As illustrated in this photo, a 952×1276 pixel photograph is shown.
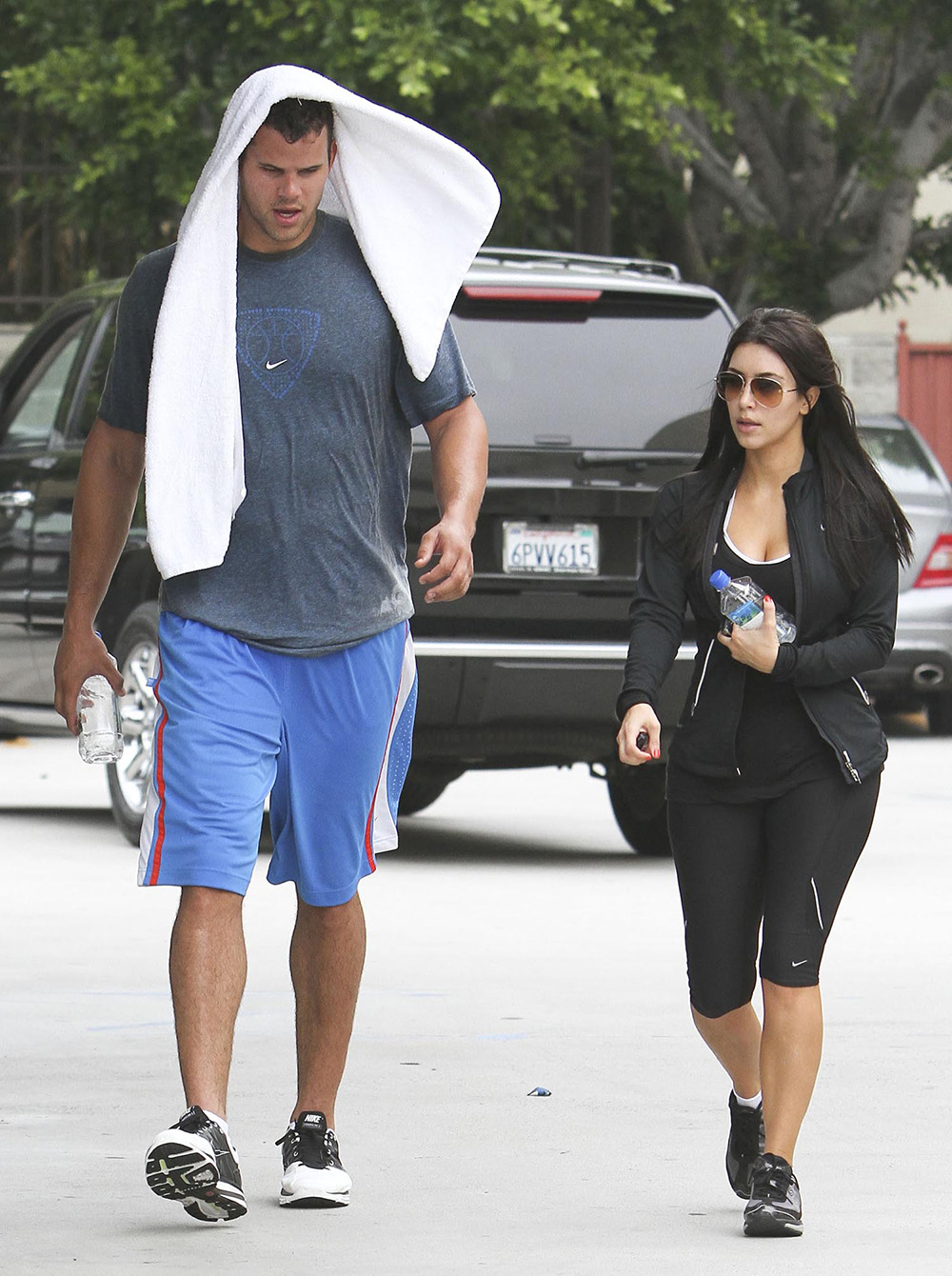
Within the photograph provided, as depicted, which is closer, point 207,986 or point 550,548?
point 207,986

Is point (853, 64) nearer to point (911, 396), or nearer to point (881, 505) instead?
point (911, 396)

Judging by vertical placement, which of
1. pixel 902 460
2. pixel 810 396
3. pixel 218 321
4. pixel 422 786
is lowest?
pixel 422 786

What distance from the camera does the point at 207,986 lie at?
483cm

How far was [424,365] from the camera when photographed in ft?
16.6

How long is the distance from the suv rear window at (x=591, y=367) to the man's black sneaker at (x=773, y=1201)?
5.02 meters

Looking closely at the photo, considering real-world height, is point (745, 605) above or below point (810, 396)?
below

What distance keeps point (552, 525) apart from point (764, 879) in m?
4.54

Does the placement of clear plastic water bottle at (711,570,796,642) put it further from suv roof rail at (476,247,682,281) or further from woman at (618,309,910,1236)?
suv roof rail at (476,247,682,281)

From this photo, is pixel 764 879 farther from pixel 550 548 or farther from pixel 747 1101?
pixel 550 548

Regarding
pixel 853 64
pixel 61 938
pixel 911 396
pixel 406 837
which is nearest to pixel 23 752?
pixel 406 837

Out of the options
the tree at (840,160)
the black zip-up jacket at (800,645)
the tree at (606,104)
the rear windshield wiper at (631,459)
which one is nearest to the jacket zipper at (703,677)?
the black zip-up jacket at (800,645)

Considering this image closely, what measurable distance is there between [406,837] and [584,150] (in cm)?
1303

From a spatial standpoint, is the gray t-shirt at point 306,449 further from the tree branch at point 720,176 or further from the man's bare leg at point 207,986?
the tree branch at point 720,176

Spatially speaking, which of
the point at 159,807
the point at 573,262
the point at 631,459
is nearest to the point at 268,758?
the point at 159,807
